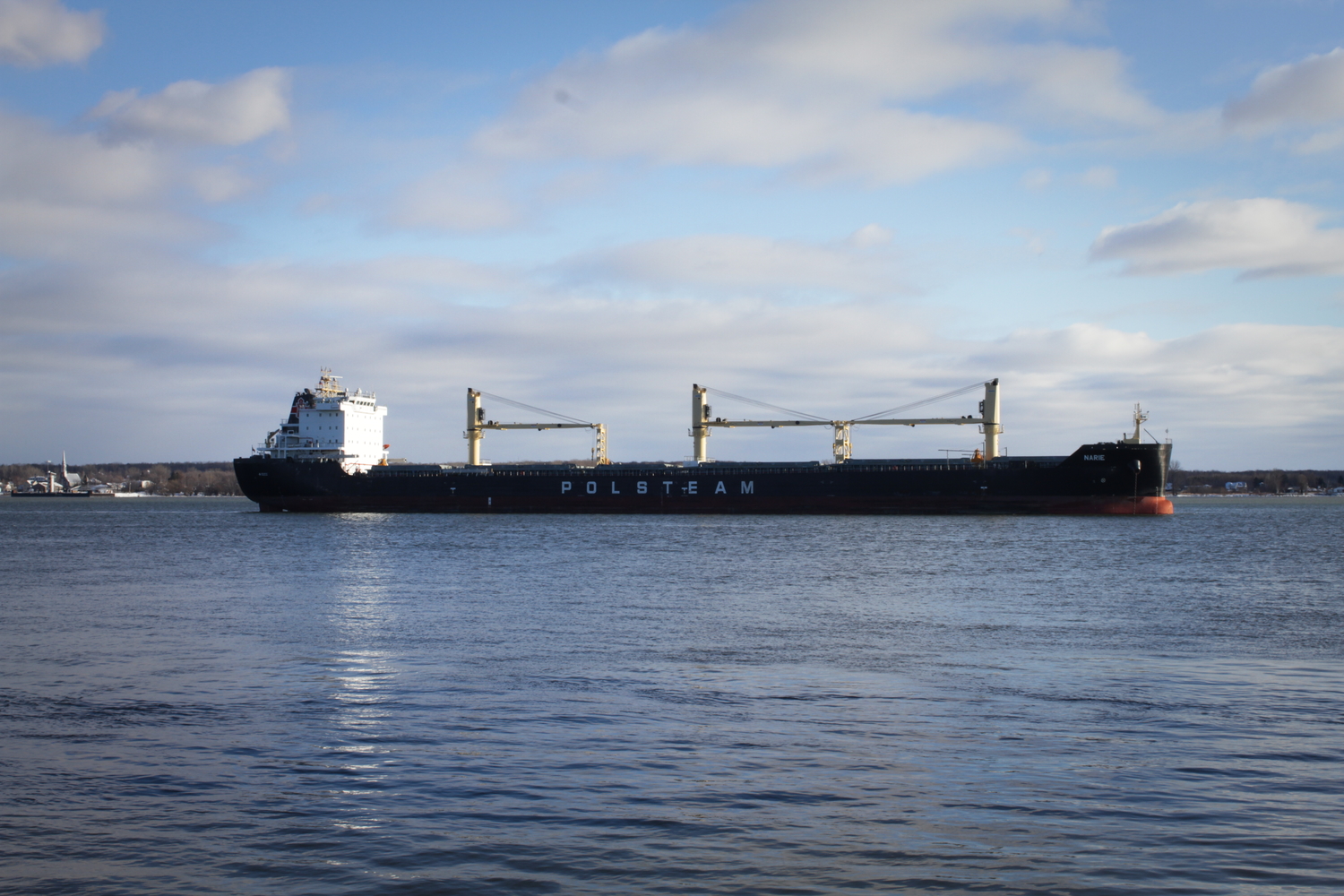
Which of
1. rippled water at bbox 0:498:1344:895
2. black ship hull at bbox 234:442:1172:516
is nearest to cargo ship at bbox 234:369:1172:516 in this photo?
black ship hull at bbox 234:442:1172:516

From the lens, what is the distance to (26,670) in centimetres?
1228

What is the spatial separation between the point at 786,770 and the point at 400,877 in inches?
129

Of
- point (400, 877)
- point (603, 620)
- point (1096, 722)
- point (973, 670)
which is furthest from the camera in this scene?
point (603, 620)

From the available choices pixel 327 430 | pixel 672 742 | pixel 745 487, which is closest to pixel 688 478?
pixel 745 487

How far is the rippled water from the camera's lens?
236 inches

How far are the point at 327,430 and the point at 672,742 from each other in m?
61.3

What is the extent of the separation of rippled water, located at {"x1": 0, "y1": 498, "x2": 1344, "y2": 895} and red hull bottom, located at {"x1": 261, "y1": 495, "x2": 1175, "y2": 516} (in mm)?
32840

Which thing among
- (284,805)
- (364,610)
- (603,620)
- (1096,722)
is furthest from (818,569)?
(284,805)

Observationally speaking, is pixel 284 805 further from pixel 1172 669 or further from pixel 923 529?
pixel 923 529

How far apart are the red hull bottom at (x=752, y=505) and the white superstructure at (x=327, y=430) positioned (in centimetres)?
315

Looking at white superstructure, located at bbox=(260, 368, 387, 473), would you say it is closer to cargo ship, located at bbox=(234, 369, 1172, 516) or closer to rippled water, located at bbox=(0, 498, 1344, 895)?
cargo ship, located at bbox=(234, 369, 1172, 516)

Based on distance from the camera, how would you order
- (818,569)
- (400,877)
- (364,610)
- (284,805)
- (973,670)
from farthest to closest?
1. (818,569)
2. (364,610)
3. (973,670)
4. (284,805)
5. (400,877)

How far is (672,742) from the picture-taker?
28.7 ft

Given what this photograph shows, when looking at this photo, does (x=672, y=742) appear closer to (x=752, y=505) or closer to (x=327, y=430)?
(x=752, y=505)
